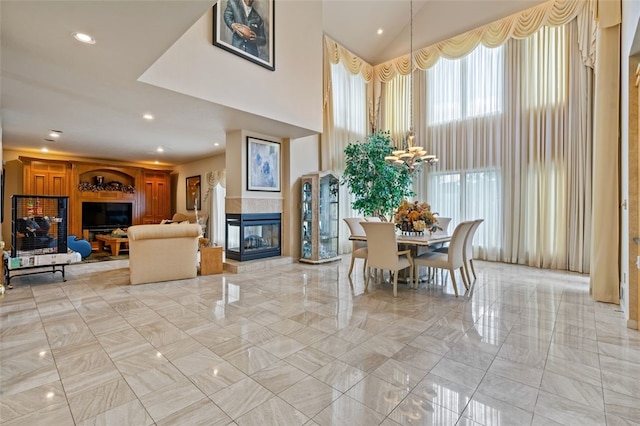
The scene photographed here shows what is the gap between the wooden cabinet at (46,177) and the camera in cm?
775

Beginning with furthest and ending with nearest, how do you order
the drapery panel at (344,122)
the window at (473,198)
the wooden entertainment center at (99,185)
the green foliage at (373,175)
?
the wooden entertainment center at (99,185) → the drapery panel at (344,122) → the green foliage at (373,175) → the window at (473,198)

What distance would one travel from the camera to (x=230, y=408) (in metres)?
1.68

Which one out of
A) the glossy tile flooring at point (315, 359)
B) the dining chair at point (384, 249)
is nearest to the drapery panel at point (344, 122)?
the dining chair at point (384, 249)

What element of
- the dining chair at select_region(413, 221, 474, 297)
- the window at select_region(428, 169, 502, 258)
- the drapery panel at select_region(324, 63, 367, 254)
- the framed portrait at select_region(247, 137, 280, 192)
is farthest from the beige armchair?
the window at select_region(428, 169, 502, 258)

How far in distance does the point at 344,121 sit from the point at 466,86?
9.39ft

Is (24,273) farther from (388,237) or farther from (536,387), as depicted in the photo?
(536,387)

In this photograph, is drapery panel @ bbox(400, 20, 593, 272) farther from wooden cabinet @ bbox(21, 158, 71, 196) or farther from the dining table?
wooden cabinet @ bbox(21, 158, 71, 196)

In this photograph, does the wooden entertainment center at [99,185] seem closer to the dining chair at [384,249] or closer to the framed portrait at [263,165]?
the framed portrait at [263,165]

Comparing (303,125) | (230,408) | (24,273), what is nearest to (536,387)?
(230,408)

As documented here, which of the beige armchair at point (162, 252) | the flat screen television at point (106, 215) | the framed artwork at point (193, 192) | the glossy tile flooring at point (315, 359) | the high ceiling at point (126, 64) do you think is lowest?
the glossy tile flooring at point (315, 359)

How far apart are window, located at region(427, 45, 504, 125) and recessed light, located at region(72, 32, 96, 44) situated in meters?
6.58

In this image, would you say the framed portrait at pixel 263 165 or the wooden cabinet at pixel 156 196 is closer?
the framed portrait at pixel 263 165

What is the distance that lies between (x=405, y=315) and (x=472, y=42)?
20.7 ft

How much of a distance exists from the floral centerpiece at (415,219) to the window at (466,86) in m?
3.53
